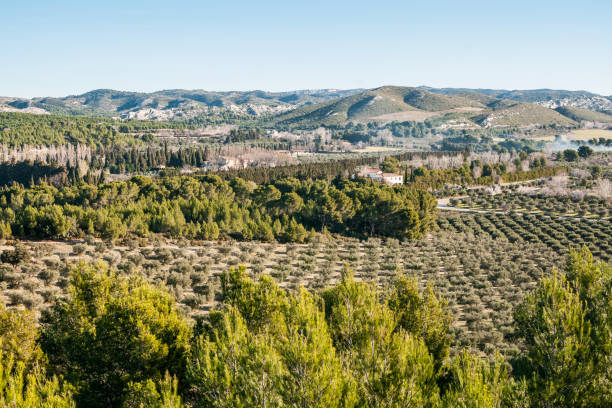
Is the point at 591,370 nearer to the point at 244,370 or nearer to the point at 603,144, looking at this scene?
the point at 244,370

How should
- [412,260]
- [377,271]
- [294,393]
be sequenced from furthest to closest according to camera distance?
1. [412,260]
2. [377,271]
3. [294,393]

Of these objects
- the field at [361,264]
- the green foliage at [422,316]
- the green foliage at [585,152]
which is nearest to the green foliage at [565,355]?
the green foliage at [422,316]

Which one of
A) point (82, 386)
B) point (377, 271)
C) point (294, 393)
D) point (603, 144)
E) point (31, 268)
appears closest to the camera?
point (294, 393)

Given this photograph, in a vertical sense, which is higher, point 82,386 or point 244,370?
point 244,370

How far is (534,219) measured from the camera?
2677 inches

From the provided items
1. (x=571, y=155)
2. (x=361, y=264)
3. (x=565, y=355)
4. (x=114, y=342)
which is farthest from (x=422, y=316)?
(x=571, y=155)

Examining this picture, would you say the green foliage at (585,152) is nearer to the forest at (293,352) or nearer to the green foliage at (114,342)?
the forest at (293,352)

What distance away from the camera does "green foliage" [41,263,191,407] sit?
1573 centimetres

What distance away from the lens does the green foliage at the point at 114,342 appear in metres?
15.7

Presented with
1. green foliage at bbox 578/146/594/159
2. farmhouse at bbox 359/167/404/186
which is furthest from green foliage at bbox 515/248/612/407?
green foliage at bbox 578/146/594/159

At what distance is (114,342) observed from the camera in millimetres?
16125


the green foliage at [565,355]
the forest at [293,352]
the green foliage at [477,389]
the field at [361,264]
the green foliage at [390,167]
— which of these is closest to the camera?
the green foliage at [477,389]

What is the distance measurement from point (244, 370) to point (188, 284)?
21174 millimetres

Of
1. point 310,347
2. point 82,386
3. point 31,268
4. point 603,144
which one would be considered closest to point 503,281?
point 310,347
